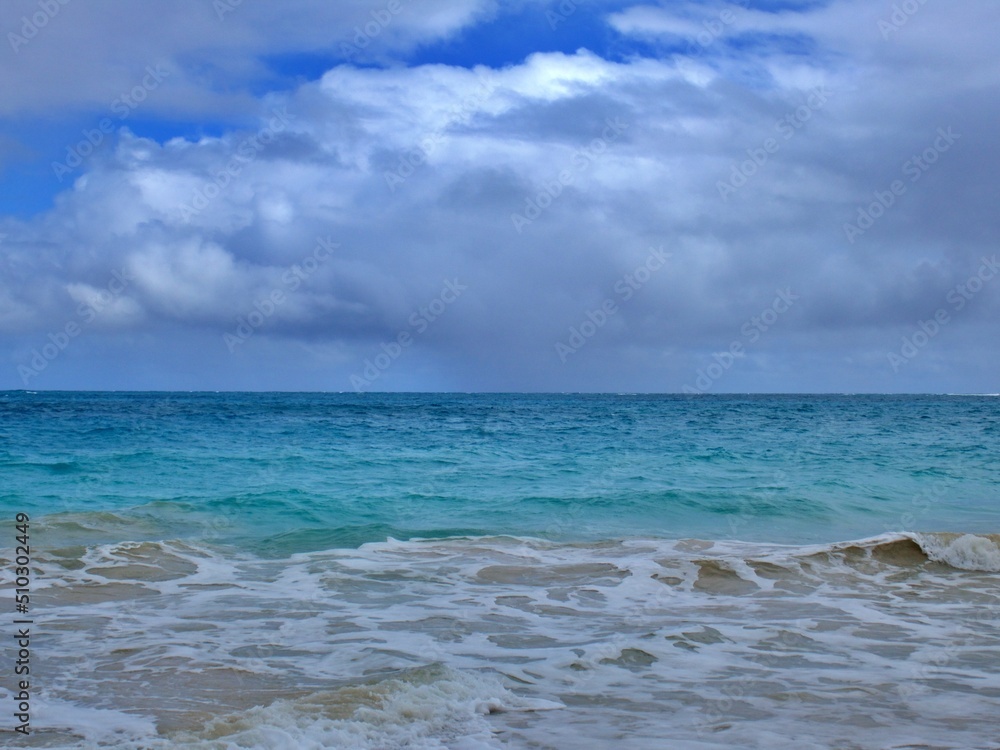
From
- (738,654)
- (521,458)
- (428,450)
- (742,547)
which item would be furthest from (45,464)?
(738,654)

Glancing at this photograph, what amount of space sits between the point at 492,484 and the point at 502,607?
1182cm

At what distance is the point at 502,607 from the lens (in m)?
10.0

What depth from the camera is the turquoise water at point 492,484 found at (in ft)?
54.6

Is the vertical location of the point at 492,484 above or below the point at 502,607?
above

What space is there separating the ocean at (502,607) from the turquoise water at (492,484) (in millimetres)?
148

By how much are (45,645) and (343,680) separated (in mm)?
3400

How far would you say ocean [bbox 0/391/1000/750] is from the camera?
624cm

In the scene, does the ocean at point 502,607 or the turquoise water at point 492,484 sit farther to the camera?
the turquoise water at point 492,484

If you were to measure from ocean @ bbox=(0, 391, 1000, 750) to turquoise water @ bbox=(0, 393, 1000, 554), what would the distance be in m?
0.15

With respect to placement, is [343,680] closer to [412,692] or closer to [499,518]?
[412,692]

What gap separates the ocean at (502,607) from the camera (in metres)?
6.24

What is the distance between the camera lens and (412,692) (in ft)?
21.7

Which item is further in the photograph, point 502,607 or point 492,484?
point 492,484

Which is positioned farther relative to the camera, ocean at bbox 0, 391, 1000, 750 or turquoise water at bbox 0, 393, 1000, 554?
turquoise water at bbox 0, 393, 1000, 554
